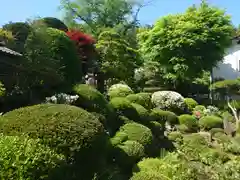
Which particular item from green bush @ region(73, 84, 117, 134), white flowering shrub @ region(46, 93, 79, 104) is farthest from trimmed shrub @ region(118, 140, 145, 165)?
white flowering shrub @ region(46, 93, 79, 104)

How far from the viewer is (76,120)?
19.8 feet

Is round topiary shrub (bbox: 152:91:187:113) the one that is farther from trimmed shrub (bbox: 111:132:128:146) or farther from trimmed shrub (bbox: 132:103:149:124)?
trimmed shrub (bbox: 111:132:128:146)

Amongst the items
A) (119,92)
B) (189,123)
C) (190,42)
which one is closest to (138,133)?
(119,92)

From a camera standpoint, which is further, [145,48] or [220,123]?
[145,48]

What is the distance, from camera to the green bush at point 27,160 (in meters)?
4.57

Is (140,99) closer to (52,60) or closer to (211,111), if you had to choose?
(52,60)

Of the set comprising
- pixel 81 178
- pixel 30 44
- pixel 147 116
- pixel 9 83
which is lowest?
pixel 81 178

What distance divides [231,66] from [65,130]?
24906 mm

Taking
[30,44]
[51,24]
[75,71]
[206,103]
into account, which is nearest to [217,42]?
[206,103]

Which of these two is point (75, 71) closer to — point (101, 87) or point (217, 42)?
point (101, 87)

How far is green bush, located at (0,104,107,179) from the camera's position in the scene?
18.3ft

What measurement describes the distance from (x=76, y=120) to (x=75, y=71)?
17.5 ft

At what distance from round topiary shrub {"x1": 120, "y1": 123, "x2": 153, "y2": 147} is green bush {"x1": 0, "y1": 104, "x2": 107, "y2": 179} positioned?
9.45ft

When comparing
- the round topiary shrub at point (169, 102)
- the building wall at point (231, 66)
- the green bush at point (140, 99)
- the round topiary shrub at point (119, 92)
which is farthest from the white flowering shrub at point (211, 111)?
the building wall at point (231, 66)
